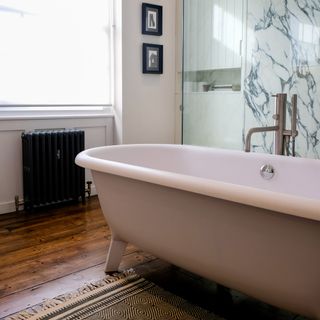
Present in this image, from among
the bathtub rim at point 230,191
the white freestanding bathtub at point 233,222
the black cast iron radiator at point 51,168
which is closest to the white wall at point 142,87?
the black cast iron radiator at point 51,168

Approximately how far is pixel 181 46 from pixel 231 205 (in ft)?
8.62

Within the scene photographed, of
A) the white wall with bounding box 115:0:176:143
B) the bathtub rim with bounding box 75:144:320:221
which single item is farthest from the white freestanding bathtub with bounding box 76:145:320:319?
the white wall with bounding box 115:0:176:143

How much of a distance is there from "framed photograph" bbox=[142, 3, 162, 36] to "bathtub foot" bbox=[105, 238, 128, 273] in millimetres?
2090

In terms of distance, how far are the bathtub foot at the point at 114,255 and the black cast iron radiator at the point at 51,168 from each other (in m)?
1.15

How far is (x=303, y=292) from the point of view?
120cm

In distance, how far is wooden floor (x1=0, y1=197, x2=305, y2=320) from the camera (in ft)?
5.54

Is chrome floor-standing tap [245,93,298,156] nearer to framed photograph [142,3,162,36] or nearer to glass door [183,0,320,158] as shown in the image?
glass door [183,0,320,158]

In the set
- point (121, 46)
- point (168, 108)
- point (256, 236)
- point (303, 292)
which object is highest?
point (121, 46)

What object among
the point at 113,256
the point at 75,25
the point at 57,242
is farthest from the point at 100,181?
the point at 75,25

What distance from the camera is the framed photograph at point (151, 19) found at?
3406 mm

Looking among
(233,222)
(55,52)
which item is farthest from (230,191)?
(55,52)

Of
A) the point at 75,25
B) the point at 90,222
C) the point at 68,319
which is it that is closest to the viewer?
the point at 68,319

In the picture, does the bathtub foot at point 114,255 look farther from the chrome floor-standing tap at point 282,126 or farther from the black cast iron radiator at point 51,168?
the black cast iron radiator at point 51,168

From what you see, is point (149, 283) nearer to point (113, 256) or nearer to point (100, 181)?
point (113, 256)
